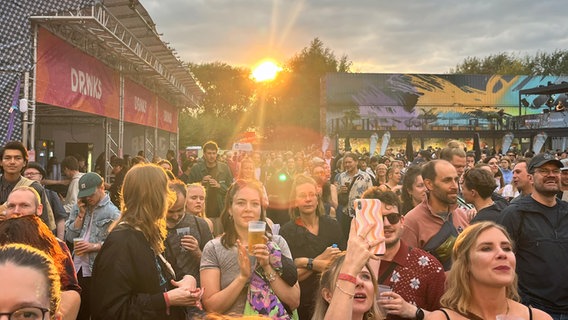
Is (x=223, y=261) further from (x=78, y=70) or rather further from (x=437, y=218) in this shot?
(x=78, y=70)

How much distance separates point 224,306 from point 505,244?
172cm

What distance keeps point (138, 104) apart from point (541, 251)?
730 inches

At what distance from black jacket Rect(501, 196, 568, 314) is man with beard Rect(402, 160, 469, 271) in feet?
1.42

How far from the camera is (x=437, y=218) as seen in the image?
4.28 meters

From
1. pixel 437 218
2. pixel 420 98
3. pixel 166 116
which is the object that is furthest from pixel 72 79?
pixel 420 98

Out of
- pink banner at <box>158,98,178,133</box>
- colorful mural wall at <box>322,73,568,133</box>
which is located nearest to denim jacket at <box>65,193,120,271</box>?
pink banner at <box>158,98,178,133</box>

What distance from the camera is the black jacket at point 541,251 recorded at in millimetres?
3926

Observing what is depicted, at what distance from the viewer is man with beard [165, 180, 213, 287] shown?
4.02 metres

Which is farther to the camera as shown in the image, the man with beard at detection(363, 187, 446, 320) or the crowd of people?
the man with beard at detection(363, 187, 446, 320)

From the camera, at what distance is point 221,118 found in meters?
68.5

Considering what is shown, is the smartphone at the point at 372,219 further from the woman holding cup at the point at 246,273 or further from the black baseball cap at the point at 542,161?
the black baseball cap at the point at 542,161

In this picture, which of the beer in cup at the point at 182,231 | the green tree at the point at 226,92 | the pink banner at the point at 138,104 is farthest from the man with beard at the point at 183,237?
the green tree at the point at 226,92

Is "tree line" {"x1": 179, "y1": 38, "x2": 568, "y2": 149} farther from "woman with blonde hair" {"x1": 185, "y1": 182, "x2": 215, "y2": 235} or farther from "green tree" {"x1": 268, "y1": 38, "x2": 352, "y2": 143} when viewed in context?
"woman with blonde hair" {"x1": 185, "y1": 182, "x2": 215, "y2": 235}

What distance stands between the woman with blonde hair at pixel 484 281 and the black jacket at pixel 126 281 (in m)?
1.61
